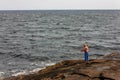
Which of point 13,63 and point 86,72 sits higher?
point 86,72

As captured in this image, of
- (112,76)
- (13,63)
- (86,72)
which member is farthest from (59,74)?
(13,63)

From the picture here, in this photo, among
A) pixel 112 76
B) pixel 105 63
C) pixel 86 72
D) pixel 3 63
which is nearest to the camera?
pixel 112 76

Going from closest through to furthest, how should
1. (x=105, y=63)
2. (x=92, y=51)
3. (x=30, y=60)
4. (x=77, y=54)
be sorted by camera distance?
1. (x=105, y=63)
2. (x=30, y=60)
3. (x=77, y=54)
4. (x=92, y=51)


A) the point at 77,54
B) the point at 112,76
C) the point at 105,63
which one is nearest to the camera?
the point at 112,76

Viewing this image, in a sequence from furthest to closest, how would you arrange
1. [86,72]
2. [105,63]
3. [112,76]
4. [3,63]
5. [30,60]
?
[30,60]
[3,63]
[105,63]
[86,72]
[112,76]

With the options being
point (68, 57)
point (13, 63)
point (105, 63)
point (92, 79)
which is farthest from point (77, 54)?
point (92, 79)

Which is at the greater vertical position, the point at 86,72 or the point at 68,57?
the point at 86,72

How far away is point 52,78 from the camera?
57.8ft

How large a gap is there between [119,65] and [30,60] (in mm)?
18225

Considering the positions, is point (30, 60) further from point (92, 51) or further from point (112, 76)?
point (112, 76)

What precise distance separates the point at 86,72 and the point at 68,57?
760 inches

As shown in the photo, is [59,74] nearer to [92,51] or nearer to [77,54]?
[77,54]

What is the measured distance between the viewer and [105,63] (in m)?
19.3

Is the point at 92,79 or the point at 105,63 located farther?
the point at 105,63
